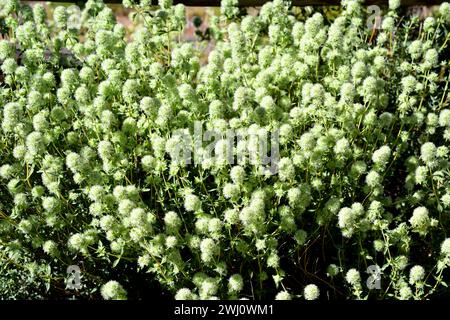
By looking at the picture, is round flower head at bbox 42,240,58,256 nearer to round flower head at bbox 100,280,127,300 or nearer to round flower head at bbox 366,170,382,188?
round flower head at bbox 100,280,127,300

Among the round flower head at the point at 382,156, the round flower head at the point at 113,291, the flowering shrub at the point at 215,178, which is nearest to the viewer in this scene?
the round flower head at the point at 113,291

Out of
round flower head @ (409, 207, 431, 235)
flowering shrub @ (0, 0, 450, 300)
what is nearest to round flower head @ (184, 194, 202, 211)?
flowering shrub @ (0, 0, 450, 300)

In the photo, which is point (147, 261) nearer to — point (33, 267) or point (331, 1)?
point (33, 267)

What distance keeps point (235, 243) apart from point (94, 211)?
61cm

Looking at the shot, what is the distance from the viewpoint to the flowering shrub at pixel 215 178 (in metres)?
2.94

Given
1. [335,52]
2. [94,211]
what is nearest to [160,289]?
[94,211]

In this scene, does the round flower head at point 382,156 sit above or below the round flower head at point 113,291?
above

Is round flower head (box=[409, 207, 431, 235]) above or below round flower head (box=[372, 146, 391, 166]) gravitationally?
below

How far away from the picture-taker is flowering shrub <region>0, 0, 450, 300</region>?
294 centimetres

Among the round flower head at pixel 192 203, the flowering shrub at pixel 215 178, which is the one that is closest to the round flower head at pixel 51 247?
the flowering shrub at pixel 215 178

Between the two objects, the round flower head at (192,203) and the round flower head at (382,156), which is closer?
the round flower head at (192,203)

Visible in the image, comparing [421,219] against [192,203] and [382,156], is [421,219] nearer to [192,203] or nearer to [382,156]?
[382,156]

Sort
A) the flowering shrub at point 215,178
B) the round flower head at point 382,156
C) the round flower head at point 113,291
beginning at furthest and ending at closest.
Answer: the round flower head at point 382,156 → the flowering shrub at point 215,178 → the round flower head at point 113,291

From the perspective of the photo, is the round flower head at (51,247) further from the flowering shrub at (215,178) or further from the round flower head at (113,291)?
the round flower head at (113,291)
